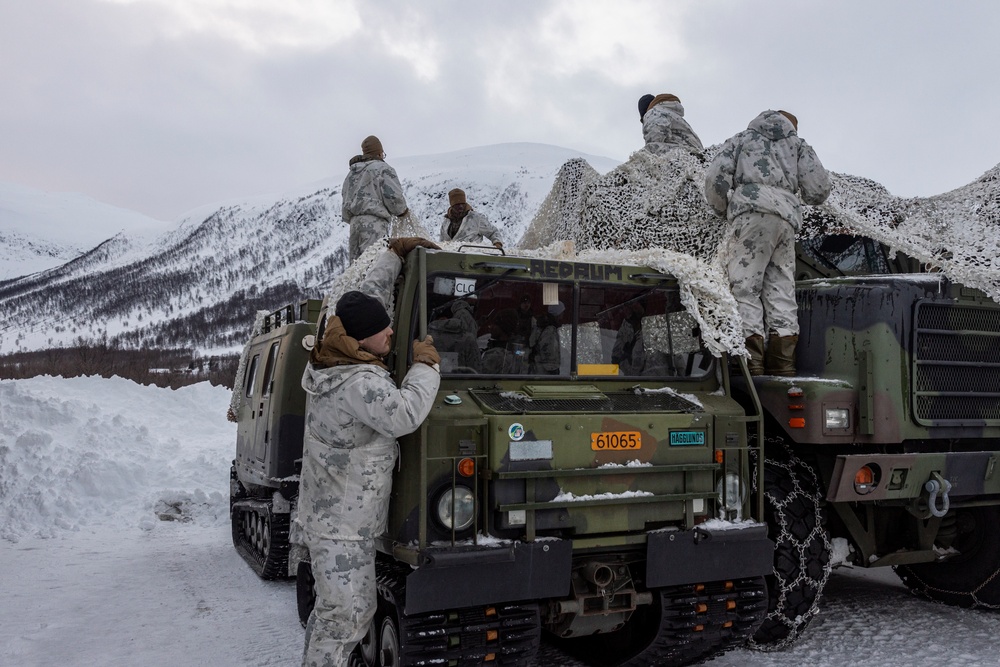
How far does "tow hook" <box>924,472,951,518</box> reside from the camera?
221 inches

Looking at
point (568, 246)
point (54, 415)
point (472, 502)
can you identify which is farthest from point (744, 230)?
point (54, 415)

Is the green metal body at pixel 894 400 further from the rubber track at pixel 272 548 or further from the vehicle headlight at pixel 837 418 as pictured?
the rubber track at pixel 272 548

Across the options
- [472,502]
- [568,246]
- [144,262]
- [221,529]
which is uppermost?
[144,262]

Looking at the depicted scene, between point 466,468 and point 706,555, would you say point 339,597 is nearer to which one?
point 466,468

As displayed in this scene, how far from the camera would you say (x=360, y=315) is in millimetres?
4465

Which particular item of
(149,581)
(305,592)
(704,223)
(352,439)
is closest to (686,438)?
(352,439)

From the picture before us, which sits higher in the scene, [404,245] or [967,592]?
[404,245]

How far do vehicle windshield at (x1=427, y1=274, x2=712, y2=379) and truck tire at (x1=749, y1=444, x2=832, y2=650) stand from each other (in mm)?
942

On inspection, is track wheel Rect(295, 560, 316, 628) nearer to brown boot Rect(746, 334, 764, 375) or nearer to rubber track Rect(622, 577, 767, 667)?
rubber track Rect(622, 577, 767, 667)

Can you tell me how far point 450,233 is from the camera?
30.7 ft

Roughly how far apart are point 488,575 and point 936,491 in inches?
115

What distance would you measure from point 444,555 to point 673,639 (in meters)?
1.41

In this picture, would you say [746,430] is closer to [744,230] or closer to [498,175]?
[744,230]

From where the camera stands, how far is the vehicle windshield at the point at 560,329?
5020 millimetres
